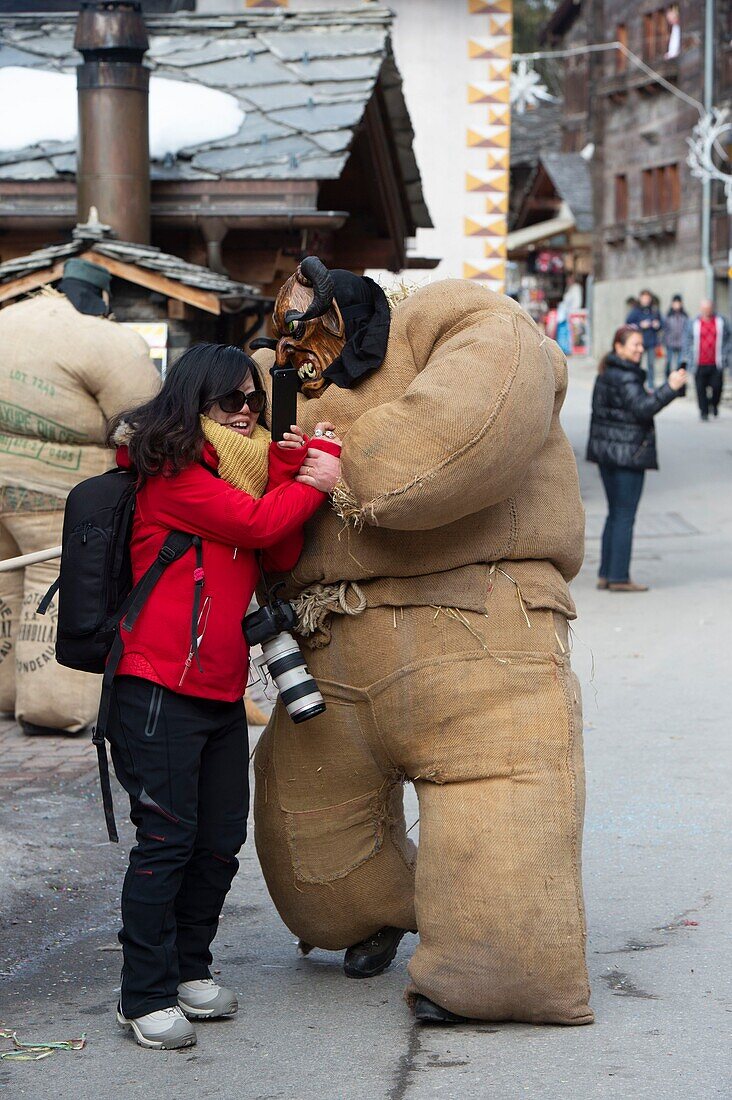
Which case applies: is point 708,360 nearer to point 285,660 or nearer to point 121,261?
point 121,261

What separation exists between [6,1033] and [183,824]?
718mm

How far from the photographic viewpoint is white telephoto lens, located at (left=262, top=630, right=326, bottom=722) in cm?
369

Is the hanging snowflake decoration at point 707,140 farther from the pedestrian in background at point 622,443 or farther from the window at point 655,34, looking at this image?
the pedestrian in background at point 622,443

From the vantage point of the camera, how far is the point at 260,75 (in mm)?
10117

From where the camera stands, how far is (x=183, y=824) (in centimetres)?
366

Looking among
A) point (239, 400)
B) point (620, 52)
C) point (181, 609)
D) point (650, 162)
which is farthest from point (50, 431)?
point (620, 52)

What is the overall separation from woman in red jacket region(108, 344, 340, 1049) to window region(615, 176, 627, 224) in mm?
38047

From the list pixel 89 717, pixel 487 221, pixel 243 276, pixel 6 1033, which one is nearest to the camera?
pixel 6 1033

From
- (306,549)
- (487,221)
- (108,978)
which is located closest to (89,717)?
(108,978)

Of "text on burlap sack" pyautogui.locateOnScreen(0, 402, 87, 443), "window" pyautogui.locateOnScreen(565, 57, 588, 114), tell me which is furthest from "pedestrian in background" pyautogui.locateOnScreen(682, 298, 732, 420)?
"window" pyautogui.locateOnScreen(565, 57, 588, 114)

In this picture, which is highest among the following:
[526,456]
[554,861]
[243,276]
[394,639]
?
[243,276]

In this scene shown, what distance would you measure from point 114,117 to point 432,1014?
6.21 metres

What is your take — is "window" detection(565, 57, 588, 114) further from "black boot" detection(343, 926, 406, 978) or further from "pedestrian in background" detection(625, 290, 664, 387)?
"black boot" detection(343, 926, 406, 978)

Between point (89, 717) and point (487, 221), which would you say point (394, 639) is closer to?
point (89, 717)
